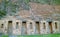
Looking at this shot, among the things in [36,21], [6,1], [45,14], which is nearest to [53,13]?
[45,14]

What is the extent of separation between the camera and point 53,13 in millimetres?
6367

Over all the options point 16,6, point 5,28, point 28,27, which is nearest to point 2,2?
point 16,6

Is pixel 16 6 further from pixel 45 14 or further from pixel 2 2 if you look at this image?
pixel 45 14

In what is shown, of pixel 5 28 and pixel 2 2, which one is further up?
pixel 2 2

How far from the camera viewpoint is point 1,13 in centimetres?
581

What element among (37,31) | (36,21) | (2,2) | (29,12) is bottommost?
(37,31)

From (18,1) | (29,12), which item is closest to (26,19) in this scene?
(29,12)

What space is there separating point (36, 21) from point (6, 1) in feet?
4.80

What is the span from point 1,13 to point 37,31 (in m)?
1.60

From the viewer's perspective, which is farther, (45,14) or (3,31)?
(45,14)

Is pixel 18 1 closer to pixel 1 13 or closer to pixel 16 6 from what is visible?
pixel 16 6

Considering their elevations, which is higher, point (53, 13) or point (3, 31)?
point (53, 13)

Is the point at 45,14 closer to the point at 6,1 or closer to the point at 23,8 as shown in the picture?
the point at 23,8

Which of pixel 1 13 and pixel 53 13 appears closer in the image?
pixel 1 13
